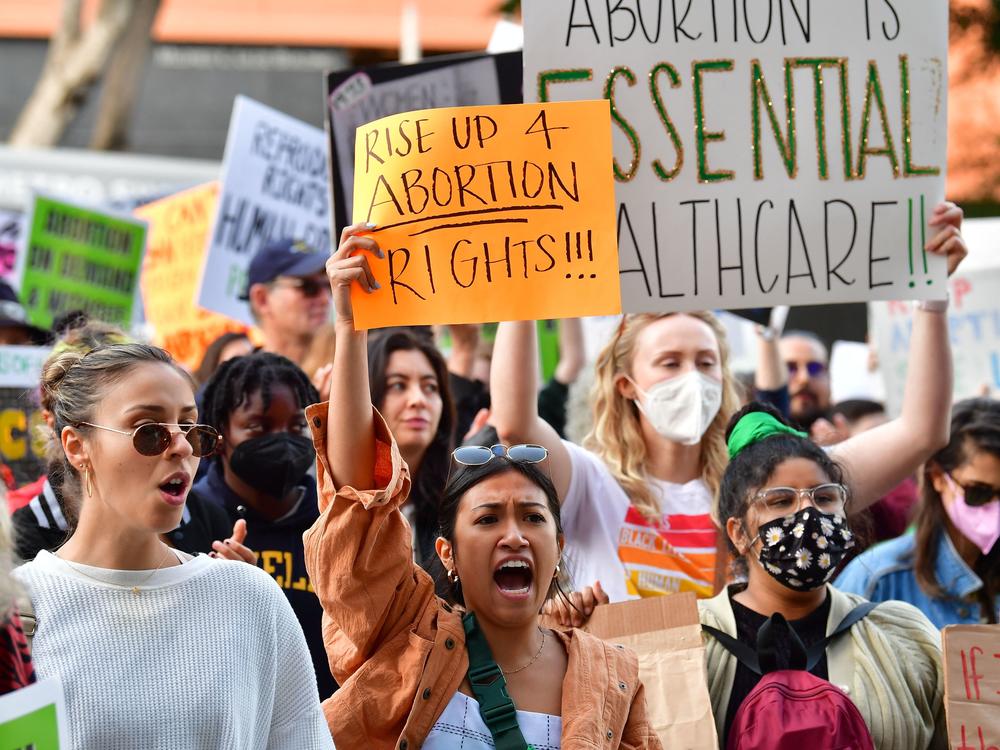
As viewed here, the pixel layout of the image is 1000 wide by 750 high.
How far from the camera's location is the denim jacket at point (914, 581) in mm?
4160

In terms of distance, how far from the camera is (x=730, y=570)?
12.7ft

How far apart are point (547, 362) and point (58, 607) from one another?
14.4ft

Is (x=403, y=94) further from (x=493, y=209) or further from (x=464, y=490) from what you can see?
(x=464, y=490)

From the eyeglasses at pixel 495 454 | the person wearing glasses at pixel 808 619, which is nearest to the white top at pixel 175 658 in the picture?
the eyeglasses at pixel 495 454

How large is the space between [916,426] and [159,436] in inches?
85.6

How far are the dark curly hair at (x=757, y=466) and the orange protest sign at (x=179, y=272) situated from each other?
149 inches

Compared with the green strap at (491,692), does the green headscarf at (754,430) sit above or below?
above

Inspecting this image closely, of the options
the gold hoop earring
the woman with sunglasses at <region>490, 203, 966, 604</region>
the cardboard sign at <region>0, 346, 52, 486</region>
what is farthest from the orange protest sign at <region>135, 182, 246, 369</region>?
the gold hoop earring

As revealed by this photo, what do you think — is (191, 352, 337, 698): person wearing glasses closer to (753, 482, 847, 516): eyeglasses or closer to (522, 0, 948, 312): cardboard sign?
(522, 0, 948, 312): cardboard sign

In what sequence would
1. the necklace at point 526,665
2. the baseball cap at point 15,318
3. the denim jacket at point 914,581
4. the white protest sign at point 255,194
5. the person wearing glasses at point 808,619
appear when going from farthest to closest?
the white protest sign at point 255,194 < the baseball cap at point 15,318 < the denim jacket at point 914,581 < the person wearing glasses at point 808,619 < the necklace at point 526,665

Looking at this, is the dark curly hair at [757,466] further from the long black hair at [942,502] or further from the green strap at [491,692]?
the green strap at [491,692]

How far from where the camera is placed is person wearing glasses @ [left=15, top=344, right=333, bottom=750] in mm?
2457

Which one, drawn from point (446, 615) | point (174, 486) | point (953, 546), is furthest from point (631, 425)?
point (174, 486)

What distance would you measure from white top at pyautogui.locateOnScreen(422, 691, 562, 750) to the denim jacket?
167cm
